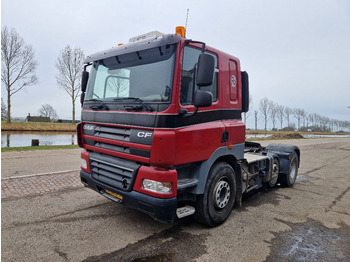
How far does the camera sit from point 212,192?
3.87m

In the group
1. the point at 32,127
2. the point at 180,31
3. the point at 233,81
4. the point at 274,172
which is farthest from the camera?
the point at 32,127

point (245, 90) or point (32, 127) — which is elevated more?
point (245, 90)

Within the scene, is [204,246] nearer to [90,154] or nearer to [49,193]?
[90,154]

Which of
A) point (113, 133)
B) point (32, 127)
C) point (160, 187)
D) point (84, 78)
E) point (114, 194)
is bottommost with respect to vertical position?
point (114, 194)

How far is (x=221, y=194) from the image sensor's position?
165 inches

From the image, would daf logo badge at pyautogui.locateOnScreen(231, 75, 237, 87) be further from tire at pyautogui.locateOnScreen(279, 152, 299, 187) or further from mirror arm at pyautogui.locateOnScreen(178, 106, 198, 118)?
tire at pyautogui.locateOnScreen(279, 152, 299, 187)

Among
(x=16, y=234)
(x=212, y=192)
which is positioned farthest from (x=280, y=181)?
(x=16, y=234)

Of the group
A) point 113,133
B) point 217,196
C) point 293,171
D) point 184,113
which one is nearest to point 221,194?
point 217,196

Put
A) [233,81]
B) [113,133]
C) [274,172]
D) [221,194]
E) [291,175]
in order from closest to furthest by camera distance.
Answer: [113,133] → [221,194] → [233,81] → [274,172] → [291,175]

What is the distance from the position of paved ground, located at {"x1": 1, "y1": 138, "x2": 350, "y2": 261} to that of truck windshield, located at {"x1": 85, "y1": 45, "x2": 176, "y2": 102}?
2.01m

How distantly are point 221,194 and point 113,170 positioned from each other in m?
1.86

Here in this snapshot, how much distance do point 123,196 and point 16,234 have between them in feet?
5.47

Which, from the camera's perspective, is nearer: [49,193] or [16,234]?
[16,234]

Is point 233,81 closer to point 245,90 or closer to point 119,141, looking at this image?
point 245,90
